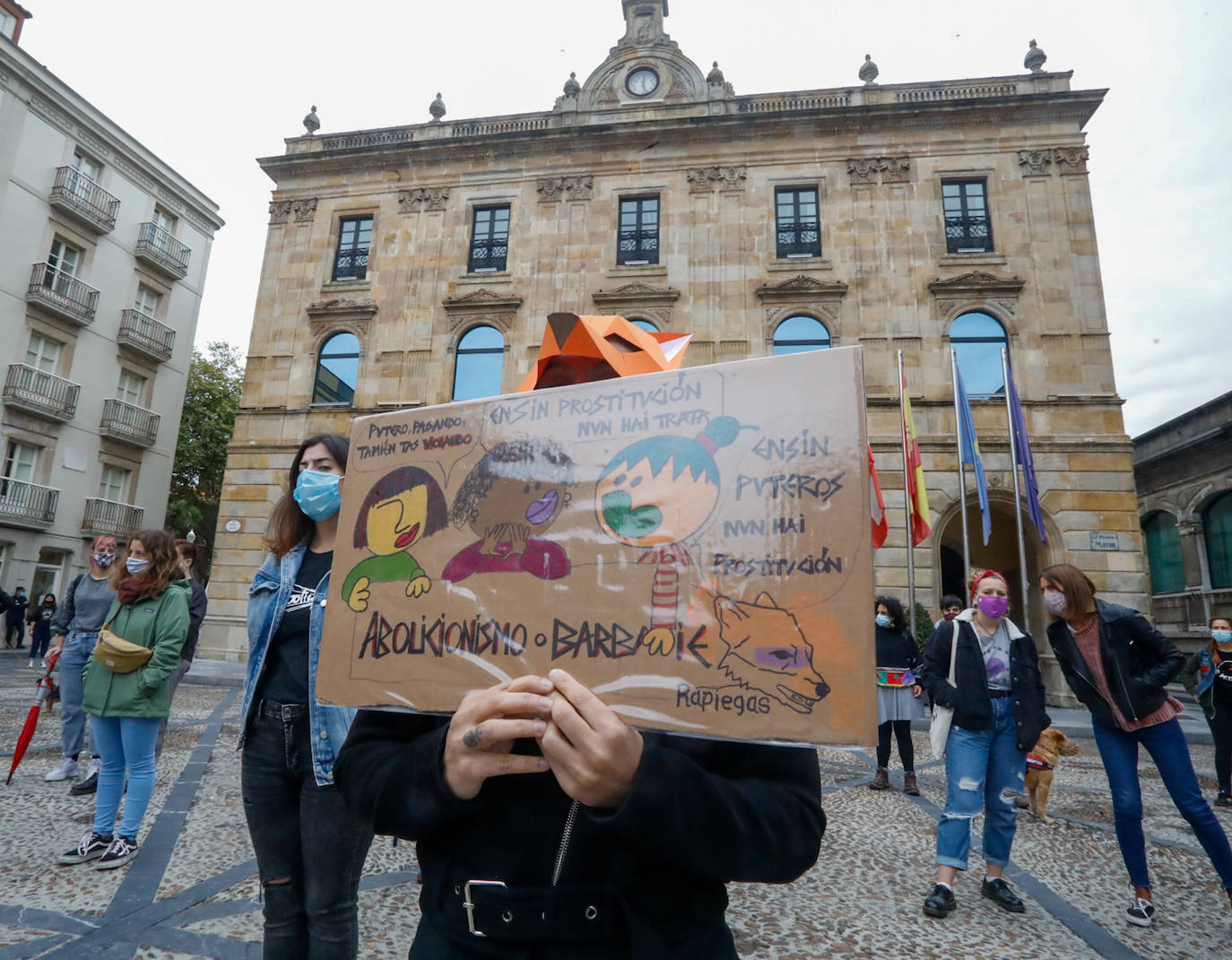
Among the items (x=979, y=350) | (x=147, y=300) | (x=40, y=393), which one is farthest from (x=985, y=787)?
(x=147, y=300)

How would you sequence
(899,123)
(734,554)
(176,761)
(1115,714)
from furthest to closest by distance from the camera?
(899,123), (176,761), (1115,714), (734,554)

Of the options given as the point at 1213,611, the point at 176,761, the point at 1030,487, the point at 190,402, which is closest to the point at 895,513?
the point at 1030,487

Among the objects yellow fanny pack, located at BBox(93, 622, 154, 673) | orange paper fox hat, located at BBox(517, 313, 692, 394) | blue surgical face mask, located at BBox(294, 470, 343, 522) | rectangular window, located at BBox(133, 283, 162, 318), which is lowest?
yellow fanny pack, located at BBox(93, 622, 154, 673)

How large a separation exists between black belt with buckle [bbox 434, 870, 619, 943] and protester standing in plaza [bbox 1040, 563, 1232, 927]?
3774mm

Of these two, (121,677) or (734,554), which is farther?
(121,677)

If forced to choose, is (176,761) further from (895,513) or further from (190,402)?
(190,402)

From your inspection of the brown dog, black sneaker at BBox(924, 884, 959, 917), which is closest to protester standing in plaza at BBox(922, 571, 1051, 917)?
black sneaker at BBox(924, 884, 959, 917)

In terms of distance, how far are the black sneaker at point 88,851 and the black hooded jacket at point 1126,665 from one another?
5.49 m

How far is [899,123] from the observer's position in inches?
686

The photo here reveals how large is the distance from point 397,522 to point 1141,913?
443cm

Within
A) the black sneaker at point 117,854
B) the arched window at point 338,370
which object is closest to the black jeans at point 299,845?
the black sneaker at point 117,854

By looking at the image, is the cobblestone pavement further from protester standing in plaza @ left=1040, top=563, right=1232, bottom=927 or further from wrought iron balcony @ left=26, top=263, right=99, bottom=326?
wrought iron balcony @ left=26, top=263, right=99, bottom=326

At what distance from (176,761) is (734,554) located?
7118mm

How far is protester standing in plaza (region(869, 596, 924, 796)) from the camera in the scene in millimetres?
6578
